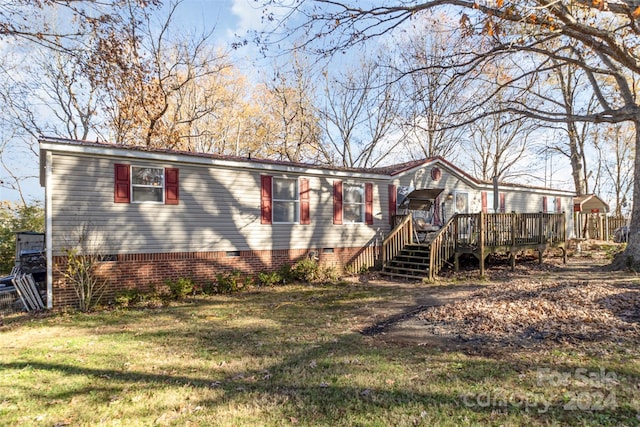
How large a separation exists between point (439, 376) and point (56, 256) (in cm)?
773

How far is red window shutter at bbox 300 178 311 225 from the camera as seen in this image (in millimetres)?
11216

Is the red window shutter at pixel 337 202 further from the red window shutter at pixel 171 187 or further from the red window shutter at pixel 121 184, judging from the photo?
the red window shutter at pixel 121 184

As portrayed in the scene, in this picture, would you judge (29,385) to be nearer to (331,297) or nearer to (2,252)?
(331,297)

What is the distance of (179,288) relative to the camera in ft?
28.4

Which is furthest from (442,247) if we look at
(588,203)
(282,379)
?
(588,203)

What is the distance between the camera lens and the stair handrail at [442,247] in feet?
35.6

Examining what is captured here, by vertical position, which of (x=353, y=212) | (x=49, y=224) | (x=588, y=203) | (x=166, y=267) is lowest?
(x=166, y=267)

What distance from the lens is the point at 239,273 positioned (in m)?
9.87

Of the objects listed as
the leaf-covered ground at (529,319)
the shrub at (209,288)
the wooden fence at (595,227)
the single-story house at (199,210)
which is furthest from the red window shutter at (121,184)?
the wooden fence at (595,227)

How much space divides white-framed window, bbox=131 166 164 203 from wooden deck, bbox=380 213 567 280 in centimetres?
685

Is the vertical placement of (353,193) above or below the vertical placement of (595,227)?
above

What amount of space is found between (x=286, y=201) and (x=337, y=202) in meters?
1.81

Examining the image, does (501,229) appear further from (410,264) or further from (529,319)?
(529,319)

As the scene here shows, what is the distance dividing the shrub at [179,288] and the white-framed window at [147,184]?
6.54 feet
